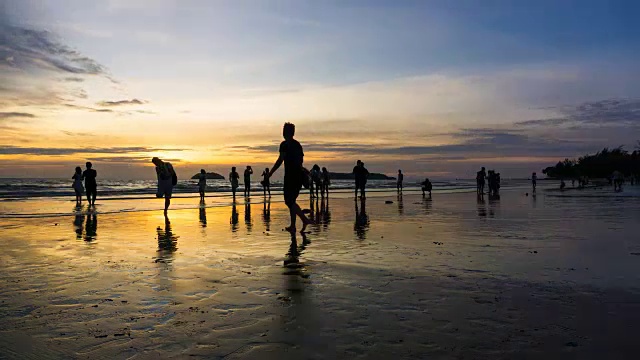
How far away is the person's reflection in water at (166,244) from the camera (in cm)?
777

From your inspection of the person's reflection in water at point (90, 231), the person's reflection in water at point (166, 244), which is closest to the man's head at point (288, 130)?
the person's reflection in water at point (166, 244)

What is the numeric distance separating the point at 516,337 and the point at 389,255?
4106mm

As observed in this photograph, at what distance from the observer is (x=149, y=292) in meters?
5.32

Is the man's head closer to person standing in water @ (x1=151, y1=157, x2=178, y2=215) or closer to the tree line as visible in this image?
person standing in water @ (x1=151, y1=157, x2=178, y2=215)

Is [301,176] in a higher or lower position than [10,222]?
higher

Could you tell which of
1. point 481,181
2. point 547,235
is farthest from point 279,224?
point 481,181

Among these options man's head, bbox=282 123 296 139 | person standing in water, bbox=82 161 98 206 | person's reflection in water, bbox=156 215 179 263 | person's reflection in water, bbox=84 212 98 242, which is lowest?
person's reflection in water, bbox=156 215 179 263

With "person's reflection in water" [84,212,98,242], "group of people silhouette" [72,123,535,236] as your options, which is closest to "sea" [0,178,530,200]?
"group of people silhouette" [72,123,535,236]

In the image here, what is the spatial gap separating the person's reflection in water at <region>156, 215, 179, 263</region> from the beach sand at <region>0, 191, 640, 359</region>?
57mm

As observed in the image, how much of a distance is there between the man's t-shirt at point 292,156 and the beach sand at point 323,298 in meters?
1.58

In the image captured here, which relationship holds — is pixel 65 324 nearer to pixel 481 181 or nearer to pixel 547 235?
pixel 547 235

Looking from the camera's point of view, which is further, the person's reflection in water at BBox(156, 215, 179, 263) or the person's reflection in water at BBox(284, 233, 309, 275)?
the person's reflection in water at BBox(156, 215, 179, 263)

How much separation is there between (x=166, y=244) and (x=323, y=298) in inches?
213

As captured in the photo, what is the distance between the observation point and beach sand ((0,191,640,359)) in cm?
356
